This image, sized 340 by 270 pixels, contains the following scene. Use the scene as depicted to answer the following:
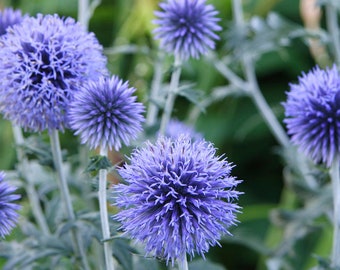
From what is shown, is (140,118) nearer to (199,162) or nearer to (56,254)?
(199,162)

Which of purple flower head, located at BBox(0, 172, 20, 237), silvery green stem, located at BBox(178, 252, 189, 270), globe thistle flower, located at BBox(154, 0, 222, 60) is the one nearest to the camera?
silvery green stem, located at BBox(178, 252, 189, 270)

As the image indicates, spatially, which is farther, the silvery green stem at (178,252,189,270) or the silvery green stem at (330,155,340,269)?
the silvery green stem at (330,155,340,269)

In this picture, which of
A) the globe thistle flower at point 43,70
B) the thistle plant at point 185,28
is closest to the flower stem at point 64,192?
the globe thistle flower at point 43,70

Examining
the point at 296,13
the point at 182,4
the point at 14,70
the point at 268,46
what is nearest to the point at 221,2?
the point at 296,13

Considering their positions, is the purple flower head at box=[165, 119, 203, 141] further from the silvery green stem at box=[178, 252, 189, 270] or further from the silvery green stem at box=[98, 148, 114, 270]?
the silvery green stem at box=[178, 252, 189, 270]

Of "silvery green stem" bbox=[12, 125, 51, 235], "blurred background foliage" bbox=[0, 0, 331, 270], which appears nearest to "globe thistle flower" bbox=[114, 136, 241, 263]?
"silvery green stem" bbox=[12, 125, 51, 235]

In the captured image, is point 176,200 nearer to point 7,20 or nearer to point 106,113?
point 106,113
